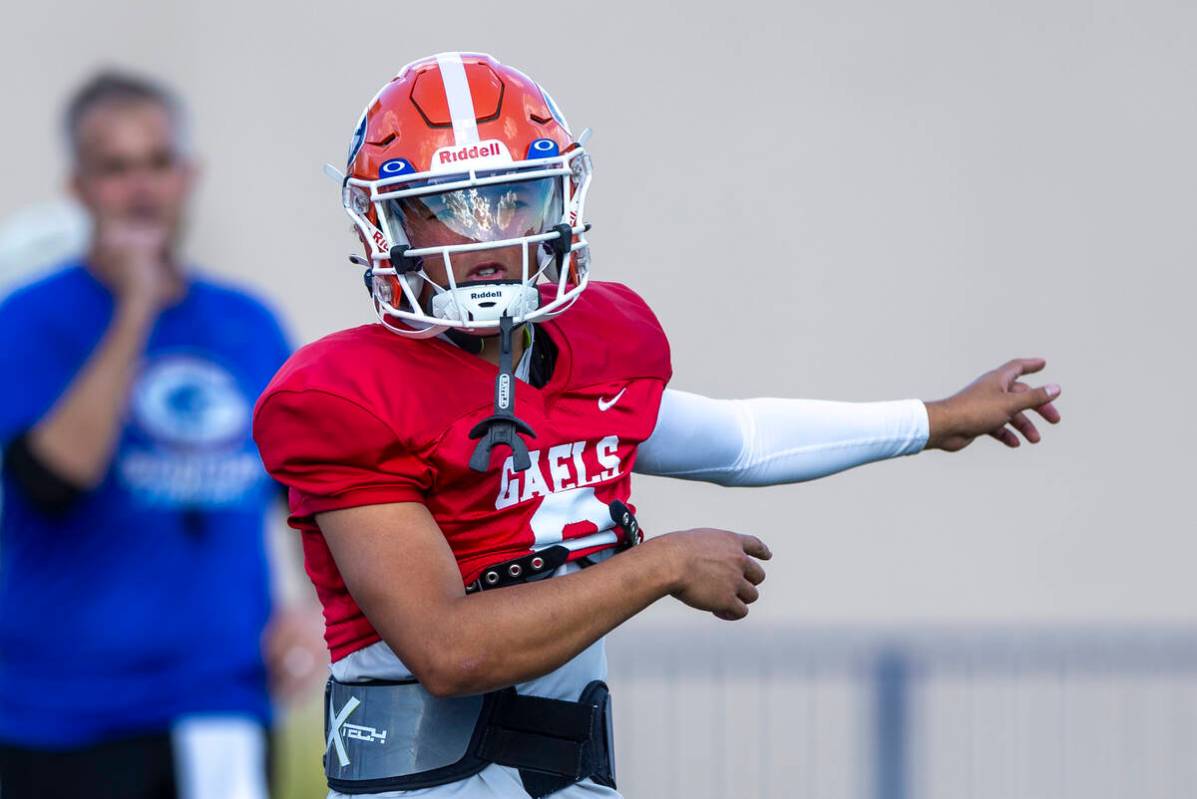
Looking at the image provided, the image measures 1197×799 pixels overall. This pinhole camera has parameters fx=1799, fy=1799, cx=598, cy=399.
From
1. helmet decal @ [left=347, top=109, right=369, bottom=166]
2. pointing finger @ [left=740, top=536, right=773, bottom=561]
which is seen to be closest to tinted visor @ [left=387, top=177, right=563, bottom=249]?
helmet decal @ [left=347, top=109, right=369, bottom=166]

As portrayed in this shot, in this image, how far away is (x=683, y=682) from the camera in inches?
244

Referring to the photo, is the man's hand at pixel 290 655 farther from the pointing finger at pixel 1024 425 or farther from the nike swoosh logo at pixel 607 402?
the pointing finger at pixel 1024 425

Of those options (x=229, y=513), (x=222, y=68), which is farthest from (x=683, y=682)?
(x=222, y=68)

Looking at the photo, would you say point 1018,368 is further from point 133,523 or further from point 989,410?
point 133,523

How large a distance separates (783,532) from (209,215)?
2.72 meters

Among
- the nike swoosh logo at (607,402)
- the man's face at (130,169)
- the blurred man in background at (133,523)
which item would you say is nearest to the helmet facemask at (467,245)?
the nike swoosh logo at (607,402)

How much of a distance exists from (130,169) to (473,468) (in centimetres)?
210

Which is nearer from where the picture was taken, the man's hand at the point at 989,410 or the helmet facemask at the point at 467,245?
the helmet facemask at the point at 467,245

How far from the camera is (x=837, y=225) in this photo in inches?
301

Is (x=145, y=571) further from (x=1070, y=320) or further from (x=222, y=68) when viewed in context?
(x=1070, y=320)

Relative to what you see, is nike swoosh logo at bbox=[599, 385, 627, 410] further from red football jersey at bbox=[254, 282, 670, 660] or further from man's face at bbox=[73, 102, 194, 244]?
man's face at bbox=[73, 102, 194, 244]

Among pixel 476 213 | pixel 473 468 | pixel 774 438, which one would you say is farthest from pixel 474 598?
pixel 774 438

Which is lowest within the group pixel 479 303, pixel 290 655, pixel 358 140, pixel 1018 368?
pixel 290 655

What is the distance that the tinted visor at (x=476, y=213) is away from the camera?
2559mm
